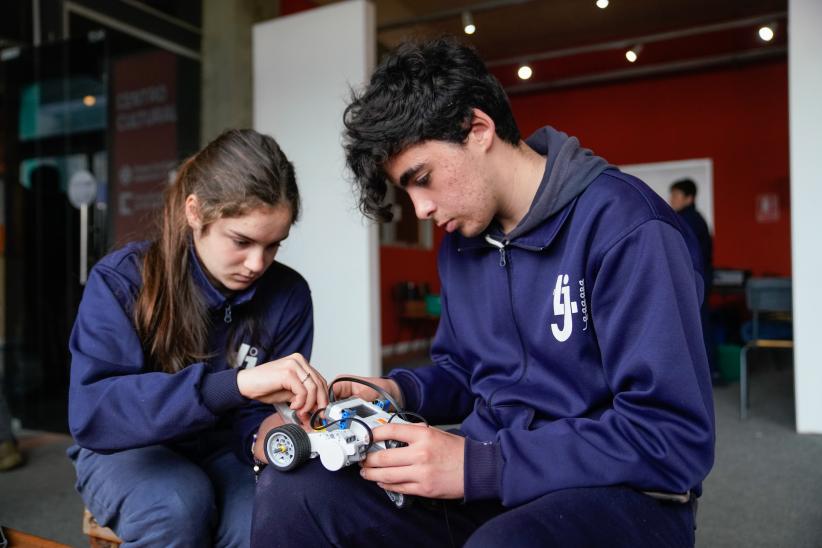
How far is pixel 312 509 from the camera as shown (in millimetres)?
1104

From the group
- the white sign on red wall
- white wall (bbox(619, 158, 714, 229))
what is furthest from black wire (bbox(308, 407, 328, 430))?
white wall (bbox(619, 158, 714, 229))

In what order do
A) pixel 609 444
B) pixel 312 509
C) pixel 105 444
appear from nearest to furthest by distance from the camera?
pixel 609 444 < pixel 312 509 < pixel 105 444

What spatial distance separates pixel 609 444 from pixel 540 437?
0.31 ft

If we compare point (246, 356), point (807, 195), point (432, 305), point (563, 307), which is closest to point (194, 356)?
point (246, 356)

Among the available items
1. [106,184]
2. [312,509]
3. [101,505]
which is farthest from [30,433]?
[312,509]

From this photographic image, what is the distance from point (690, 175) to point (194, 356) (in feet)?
25.1

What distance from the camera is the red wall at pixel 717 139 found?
748 cm

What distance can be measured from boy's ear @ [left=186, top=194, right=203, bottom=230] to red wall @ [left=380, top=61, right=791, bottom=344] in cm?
560

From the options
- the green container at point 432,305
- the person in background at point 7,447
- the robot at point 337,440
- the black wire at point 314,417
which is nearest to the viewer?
the robot at point 337,440

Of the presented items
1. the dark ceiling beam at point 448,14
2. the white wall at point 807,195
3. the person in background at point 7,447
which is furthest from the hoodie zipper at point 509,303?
the dark ceiling beam at point 448,14

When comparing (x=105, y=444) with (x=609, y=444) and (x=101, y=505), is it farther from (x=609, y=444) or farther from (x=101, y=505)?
(x=609, y=444)

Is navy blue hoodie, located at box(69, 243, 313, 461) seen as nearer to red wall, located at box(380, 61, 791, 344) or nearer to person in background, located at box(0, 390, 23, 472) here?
person in background, located at box(0, 390, 23, 472)

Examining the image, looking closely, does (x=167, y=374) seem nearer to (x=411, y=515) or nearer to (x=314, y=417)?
(x=314, y=417)

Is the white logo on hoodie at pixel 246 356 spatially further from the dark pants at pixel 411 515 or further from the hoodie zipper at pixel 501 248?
the hoodie zipper at pixel 501 248
